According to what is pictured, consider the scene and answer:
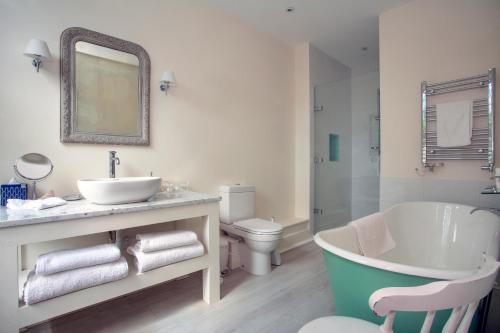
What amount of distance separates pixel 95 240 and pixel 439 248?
8.71 feet

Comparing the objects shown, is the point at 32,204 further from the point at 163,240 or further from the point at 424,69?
the point at 424,69

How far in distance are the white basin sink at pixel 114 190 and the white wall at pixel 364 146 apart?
256 cm

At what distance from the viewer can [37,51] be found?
4.99 feet

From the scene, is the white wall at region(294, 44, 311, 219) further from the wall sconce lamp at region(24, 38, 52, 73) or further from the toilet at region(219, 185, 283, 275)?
the wall sconce lamp at region(24, 38, 52, 73)

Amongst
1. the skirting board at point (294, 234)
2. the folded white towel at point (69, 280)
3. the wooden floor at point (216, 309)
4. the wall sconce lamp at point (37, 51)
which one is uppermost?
the wall sconce lamp at point (37, 51)

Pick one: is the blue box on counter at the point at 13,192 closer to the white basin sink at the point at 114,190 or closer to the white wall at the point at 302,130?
the white basin sink at the point at 114,190

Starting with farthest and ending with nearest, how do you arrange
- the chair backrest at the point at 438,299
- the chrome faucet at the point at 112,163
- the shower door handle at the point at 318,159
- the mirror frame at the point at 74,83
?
the shower door handle at the point at 318,159 < the chrome faucet at the point at 112,163 < the mirror frame at the point at 74,83 < the chair backrest at the point at 438,299

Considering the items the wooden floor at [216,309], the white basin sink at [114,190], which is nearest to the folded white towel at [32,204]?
the white basin sink at [114,190]

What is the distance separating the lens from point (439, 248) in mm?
2078

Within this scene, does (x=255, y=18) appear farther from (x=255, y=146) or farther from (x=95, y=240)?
(x=95, y=240)

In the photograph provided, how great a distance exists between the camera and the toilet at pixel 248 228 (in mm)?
2277

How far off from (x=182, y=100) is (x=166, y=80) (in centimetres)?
25

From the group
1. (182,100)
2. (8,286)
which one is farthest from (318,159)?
(8,286)

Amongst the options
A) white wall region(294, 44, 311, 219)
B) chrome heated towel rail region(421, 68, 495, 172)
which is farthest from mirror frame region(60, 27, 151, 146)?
chrome heated towel rail region(421, 68, 495, 172)
